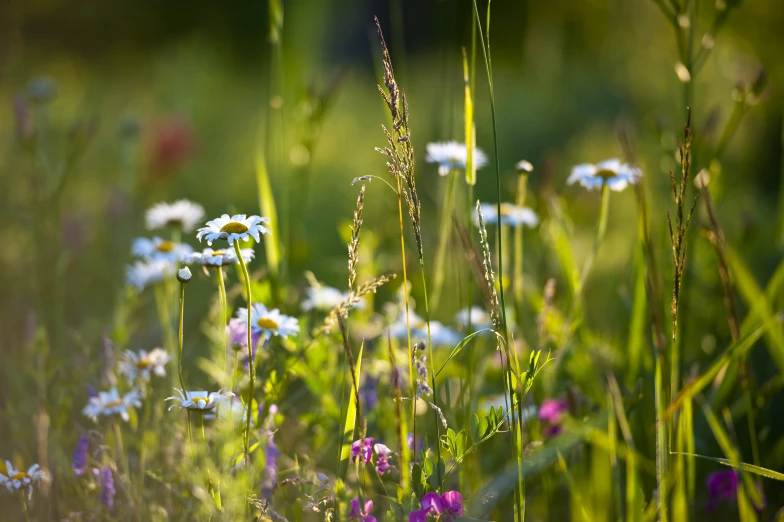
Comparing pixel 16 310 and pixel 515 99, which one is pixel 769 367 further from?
pixel 515 99

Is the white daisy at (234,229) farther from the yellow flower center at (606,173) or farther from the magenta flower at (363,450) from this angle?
the yellow flower center at (606,173)

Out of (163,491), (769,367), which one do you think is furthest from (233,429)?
(769,367)

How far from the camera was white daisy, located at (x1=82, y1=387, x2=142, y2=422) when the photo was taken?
82cm

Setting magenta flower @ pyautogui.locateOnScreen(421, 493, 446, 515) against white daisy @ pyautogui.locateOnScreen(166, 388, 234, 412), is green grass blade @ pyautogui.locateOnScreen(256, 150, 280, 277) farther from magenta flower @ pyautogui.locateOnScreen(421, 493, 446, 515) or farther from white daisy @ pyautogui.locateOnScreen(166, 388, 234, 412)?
magenta flower @ pyautogui.locateOnScreen(421, 493, 446, 515)

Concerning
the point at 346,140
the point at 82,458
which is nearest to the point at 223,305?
the point at 82,458

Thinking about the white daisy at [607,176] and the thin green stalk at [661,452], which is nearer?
the thin green stalk at [661,452]

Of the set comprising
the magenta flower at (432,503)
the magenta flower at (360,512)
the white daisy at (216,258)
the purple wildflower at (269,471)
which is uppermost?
the white daisy at (216,258)

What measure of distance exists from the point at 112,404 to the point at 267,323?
215 mm

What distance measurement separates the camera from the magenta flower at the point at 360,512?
657 mm

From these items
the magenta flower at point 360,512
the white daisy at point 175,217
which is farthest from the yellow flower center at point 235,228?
the white daisy at point 175,217

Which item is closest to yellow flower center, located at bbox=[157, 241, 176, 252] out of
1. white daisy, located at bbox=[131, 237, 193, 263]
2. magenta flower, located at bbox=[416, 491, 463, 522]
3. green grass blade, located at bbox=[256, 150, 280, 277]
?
white daisy, located at bbox=[131, 237, 193, 263]

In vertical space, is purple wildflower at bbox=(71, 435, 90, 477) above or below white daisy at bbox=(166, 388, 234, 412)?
below

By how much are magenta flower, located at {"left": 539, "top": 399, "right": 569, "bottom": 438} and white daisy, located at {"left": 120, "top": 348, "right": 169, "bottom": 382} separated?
0.49 m

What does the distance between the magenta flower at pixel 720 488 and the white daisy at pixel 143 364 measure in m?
0.69
